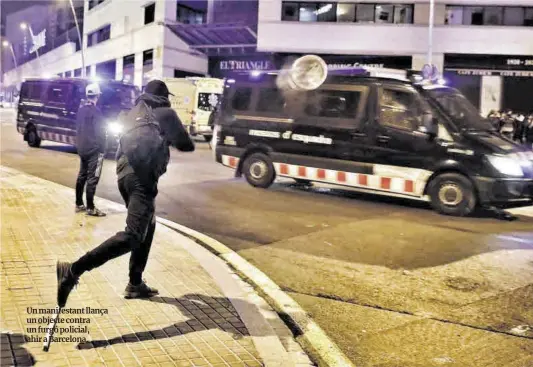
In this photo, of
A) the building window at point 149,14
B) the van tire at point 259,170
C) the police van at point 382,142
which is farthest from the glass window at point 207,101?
the building window at point 149,14

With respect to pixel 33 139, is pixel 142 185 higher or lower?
lower

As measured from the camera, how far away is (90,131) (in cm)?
802

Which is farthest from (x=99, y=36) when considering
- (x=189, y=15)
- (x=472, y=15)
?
(x=472, y=15)

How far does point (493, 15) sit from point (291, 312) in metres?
31.4

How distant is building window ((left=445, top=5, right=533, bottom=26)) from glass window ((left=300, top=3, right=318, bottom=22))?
7.26 meters

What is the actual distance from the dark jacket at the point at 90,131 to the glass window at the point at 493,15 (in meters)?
29.0

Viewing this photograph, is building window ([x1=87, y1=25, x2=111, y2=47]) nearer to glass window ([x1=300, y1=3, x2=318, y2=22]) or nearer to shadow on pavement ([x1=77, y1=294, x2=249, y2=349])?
glass window ([x1=300, y1=3, x2=318, y2=22])

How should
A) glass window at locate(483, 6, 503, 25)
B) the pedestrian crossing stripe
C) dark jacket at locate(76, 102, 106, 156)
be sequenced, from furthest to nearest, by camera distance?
glass window at locate(483, 6, 503, 25)
the pedestrian crossing stripe
dark jacket at locate(76, 102, 106, 156)

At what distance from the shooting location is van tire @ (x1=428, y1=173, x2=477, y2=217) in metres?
9.52

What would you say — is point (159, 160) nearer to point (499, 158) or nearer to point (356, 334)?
point (356, 334)

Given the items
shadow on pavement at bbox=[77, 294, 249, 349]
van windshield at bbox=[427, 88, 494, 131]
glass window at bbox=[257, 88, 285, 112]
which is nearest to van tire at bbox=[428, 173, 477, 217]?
van windshield at bbox=[427, 88, 494, 131]

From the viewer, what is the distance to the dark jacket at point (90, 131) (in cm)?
804

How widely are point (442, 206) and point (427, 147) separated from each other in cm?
100

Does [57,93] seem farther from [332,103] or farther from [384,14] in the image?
[384,14]
